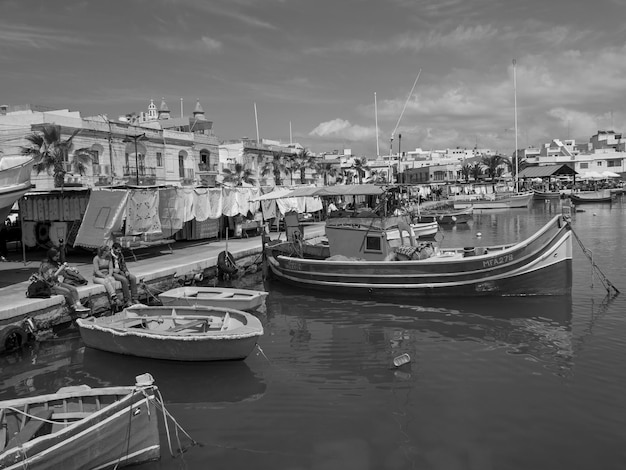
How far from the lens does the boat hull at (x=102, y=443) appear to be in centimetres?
587

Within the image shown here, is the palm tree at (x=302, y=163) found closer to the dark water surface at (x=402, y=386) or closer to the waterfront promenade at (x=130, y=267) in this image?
the waterfront promenade at (x=130, y=267)

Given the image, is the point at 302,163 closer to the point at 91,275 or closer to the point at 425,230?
the point at 425,230

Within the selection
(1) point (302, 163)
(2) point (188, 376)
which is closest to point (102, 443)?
(2) point (188, 376)

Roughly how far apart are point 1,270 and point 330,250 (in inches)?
477

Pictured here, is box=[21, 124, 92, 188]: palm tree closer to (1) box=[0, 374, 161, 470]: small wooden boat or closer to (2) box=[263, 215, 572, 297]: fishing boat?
(2) box=[263, 215, 572, 297]: fishing boat

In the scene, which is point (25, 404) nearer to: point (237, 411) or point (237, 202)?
point (237, 411)

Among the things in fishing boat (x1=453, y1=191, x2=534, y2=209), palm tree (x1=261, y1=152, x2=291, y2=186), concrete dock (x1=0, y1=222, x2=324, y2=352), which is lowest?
concrete dock (x1=0, y1=222, x2=324, y2=352)

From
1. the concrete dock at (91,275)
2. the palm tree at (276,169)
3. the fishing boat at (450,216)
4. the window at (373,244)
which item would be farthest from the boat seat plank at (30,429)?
the palm tree at (276,169)

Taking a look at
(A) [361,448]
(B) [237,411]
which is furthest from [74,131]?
(A) [361,448]

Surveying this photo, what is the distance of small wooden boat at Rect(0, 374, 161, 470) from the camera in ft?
19.6

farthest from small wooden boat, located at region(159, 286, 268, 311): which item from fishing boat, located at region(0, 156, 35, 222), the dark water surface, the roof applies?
the roof

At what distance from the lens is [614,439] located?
7.66m

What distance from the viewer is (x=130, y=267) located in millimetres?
19047

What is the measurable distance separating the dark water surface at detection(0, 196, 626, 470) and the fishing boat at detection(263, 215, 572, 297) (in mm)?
707
